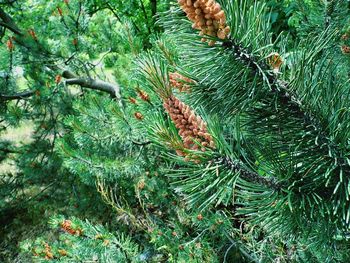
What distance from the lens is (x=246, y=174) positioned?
0.81 meters

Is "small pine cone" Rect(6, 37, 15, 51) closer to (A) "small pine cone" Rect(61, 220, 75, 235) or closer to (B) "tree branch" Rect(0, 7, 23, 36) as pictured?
(B) "tree branch" Rect(0, 7, 23, 36)

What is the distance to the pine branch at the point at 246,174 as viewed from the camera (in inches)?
30.5

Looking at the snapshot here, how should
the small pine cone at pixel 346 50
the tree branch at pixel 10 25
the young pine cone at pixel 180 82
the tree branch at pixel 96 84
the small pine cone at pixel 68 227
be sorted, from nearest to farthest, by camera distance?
the young pine cone at pixel 180 82 < the small pine cone at pixel 346 50 < the small pine cone at pixel 68 227 < the tree branch at pixel 10 25 < the tree branch at pixel 96 84

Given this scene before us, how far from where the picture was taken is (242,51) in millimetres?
697

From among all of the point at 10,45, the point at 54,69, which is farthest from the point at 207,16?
the point at 54,69

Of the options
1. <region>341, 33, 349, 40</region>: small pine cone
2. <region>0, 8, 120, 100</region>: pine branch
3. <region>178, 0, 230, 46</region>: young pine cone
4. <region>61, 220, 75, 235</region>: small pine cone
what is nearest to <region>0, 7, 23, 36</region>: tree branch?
<region>0, 8, 120, 100</region>: pine branch

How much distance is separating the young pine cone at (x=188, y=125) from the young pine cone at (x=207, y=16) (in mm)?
149

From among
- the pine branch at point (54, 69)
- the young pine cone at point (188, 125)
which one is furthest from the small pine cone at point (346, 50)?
the pine branch at point (54, 69)

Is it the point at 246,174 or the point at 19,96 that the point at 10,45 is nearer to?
the point at 19,96

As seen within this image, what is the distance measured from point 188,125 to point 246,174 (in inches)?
6.8

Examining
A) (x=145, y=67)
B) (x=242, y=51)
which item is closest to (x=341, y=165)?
(x=242, y=51)

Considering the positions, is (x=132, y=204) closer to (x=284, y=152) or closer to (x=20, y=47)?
(x=20, y=47)

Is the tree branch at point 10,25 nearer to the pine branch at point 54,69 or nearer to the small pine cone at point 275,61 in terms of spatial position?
the pine branch at point 54,69

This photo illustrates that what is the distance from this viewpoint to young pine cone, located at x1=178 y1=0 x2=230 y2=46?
1.98ft
